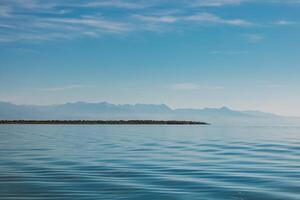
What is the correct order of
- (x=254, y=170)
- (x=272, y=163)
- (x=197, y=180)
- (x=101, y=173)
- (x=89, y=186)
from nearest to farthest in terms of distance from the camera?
(x=89, y=186), (x=197, y=180), (x=101, y=173), (x=254, y=170), (x=272, y=163)

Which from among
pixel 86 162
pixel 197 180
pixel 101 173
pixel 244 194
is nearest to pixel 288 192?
pixel 244 194

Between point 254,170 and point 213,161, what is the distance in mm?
5304

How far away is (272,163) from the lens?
28.0 m

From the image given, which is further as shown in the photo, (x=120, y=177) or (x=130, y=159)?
(x=130, y=159)

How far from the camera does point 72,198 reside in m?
15.5

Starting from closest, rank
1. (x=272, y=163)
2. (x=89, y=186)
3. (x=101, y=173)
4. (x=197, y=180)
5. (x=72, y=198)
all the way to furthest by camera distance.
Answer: (x=72, y=198) → (x=89, y=186) → (x=197, y=180) → (x=101, y=173) → (x=272, y=163)

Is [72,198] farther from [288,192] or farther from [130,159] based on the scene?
[130,159]

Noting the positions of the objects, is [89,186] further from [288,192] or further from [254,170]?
[254,170]

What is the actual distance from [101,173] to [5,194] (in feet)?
23.1

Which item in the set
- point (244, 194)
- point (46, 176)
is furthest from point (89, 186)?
point (244, 194)

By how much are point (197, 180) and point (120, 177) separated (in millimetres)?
3595

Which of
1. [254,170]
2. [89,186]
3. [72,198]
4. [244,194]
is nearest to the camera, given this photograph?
[72,198]

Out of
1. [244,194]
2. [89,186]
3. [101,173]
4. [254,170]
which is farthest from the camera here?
[254,170]

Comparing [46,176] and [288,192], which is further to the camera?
[46,176]
